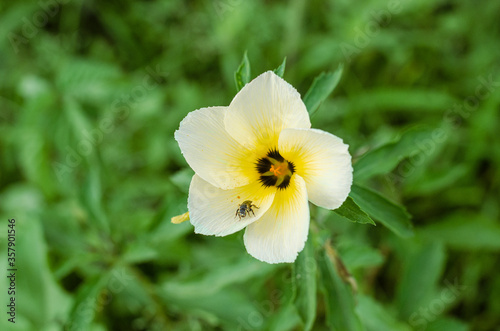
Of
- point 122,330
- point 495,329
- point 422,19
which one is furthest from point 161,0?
point 495,329

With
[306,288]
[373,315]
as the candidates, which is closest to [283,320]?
[306,288]

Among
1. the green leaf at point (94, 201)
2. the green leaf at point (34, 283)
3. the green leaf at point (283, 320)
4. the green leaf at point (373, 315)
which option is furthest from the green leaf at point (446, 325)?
the green leaf at point (34, 283)

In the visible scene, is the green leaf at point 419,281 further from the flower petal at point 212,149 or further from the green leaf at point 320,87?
the flower petal at point 212,149

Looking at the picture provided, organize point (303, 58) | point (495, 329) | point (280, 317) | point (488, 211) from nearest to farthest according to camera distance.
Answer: point (280, 317)
point (495, 329)
point (488, 211)
point (303, 58)

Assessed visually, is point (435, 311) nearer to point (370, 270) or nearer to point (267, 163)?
point (370, 270)

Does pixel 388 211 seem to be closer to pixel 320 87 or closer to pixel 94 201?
pixel 320 87

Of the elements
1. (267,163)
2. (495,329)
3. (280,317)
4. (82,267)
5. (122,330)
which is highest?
(267,163)
